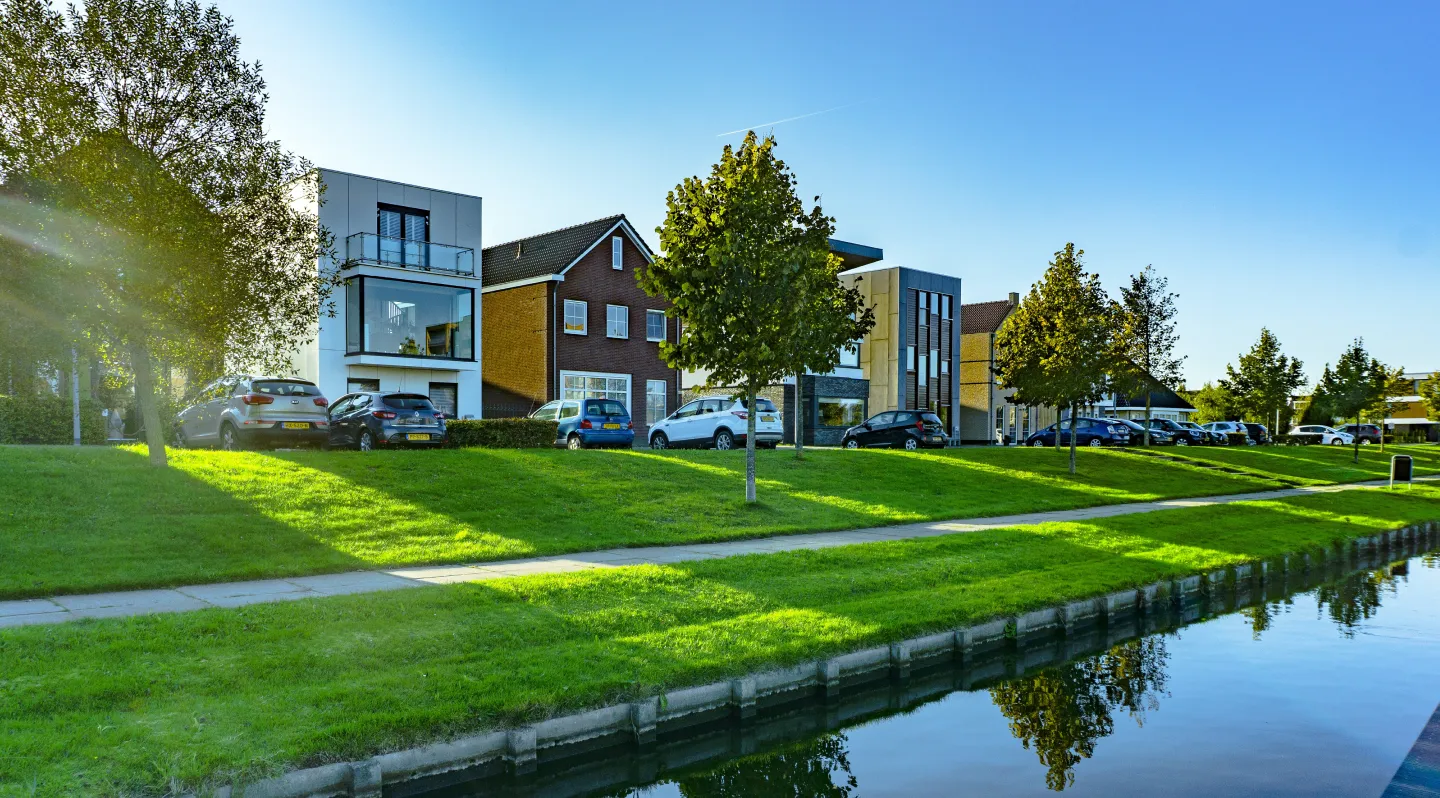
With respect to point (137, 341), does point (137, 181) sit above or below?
above

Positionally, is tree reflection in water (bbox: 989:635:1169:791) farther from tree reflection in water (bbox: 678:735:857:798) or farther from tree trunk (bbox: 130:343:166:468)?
tree trunk (bbox: 130:343:166:468)

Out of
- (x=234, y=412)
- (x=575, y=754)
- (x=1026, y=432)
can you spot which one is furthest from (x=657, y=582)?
(x=1026, y=432)

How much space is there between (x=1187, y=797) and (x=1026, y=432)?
57402 millimetres

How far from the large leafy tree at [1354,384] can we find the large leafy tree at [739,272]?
4403cm

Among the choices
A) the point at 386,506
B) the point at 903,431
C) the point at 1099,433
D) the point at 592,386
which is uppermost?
the point at 592,386

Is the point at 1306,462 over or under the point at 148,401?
under

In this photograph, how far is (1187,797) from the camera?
20.4ft

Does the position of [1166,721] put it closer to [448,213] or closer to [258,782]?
[258,782]

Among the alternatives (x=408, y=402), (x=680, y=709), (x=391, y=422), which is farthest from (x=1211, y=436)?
(x=680, y=709)

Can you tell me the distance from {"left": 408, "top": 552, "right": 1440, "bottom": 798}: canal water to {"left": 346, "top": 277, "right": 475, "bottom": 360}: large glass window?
2573 centimetres

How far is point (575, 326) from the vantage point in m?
35.2

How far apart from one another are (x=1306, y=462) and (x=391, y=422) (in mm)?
39669

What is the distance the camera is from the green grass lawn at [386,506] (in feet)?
34.6

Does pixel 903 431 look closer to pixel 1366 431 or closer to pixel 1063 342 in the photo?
pixel 1063 342
